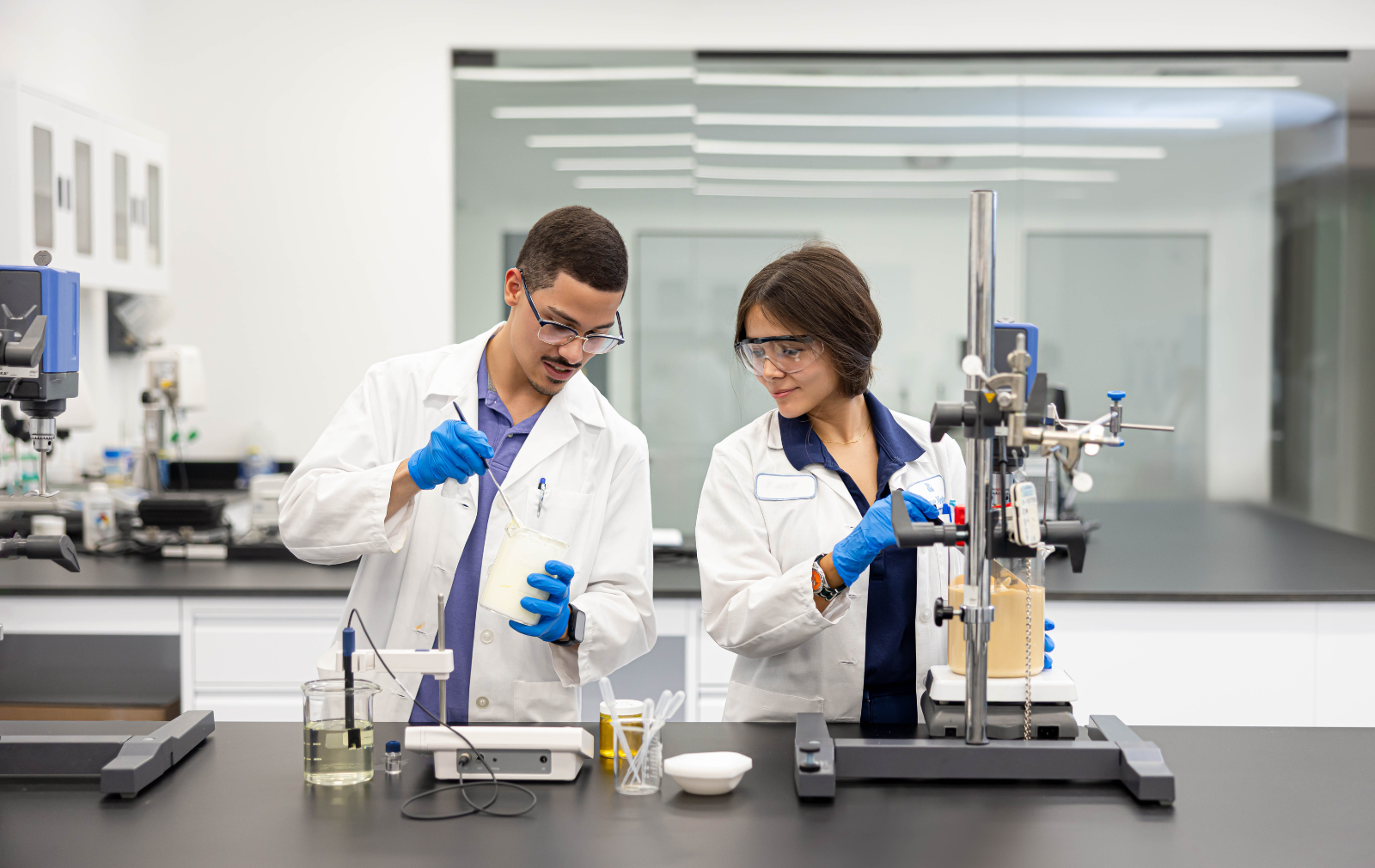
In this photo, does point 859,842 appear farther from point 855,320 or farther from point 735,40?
point 735,40

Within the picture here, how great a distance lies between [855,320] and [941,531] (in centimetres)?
Answer: 58

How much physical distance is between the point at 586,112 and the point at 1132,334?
7.29 feet

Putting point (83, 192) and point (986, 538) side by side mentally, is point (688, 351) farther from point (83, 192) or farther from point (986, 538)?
point (986, 538)

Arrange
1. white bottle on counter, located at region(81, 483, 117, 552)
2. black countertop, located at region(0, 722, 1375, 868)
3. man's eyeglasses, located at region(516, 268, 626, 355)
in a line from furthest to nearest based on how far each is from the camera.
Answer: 1. white bottle on counter, located at region(81, 483, 117, 552)
2. man's eyeglasses, located at region(516, 268, 626, 355)
3. black countertop, located at region(0, 722, 1375, 868)

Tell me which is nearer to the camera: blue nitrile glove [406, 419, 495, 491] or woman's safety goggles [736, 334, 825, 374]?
blue nitrile glove [406, 419, 495, 491]

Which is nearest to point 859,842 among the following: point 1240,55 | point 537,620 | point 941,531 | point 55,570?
point 941,531

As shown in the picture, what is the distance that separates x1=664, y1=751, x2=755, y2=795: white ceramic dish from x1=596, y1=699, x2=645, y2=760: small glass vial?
0.09 m

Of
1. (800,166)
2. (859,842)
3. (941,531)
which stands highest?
(800,166)

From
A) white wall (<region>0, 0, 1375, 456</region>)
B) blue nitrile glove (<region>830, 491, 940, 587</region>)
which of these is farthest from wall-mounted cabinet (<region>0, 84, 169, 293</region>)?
blue nitrile glove (<region>830, 491, 940, 587</region>)

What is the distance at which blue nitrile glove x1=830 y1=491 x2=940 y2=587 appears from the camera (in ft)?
5.01

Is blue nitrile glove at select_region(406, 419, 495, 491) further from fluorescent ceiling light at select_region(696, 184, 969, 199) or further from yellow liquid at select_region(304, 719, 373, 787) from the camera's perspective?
fluorescent ceiling light at select_region(696, 184, 969, 199)

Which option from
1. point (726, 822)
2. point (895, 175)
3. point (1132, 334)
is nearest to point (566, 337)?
point (726, 822)

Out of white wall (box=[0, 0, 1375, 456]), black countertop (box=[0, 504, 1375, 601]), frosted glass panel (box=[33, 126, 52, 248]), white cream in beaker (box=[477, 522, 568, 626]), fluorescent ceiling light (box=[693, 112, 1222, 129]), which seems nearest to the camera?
white cream in beaker (box=[477, 522, 568, 626])

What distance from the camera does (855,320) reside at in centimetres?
184
